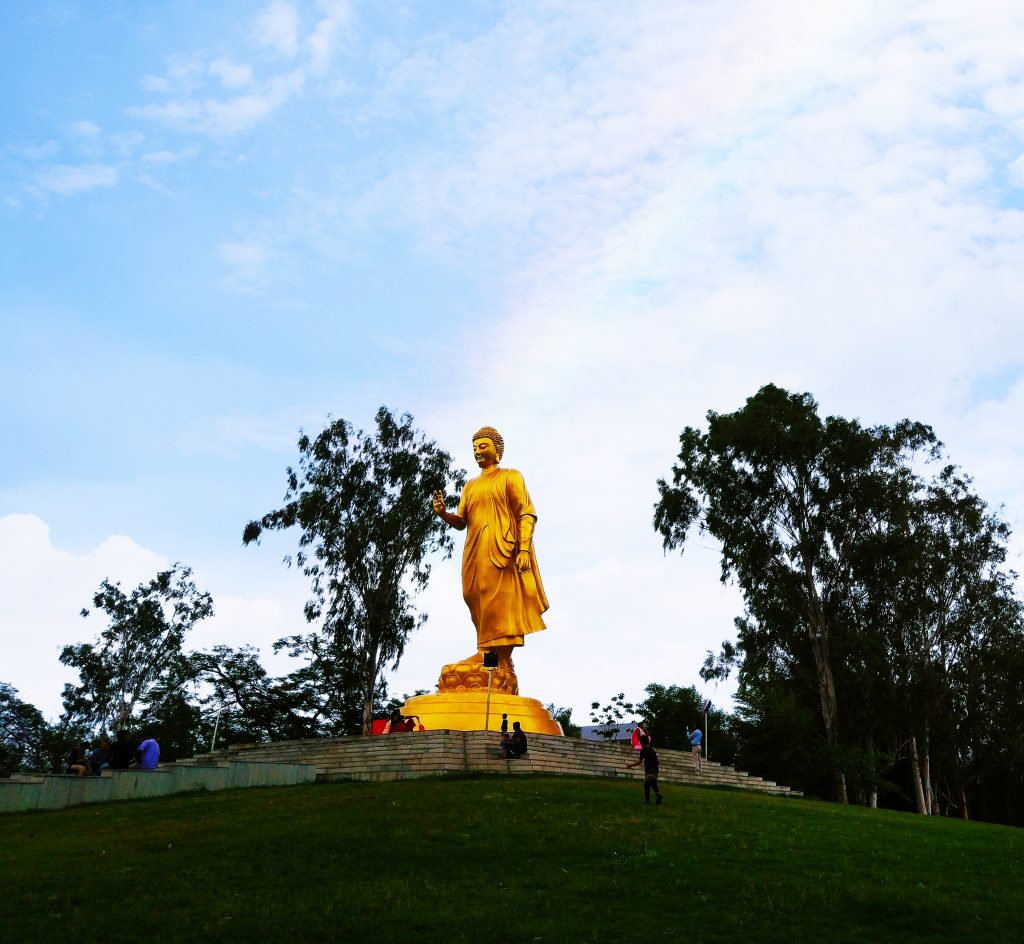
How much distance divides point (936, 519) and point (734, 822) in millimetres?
21919

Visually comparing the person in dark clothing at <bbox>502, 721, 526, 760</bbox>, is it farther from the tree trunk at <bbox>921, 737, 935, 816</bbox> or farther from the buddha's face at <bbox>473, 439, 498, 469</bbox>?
the tree trunk at <bbox>921, 737, 935, 816</bbox>

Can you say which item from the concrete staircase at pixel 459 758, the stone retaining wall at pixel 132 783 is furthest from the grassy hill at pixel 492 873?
the concrete staircase at pixel 459 758

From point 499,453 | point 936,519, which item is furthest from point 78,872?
point 936,519

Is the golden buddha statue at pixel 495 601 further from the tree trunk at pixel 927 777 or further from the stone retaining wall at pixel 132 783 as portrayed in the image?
the tree trunk at pixel 927 777

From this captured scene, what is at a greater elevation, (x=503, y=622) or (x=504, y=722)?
(x=503, y=622)

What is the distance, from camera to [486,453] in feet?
87.8

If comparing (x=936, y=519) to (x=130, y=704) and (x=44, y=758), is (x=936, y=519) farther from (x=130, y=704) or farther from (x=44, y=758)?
→ (x=44, y=758)

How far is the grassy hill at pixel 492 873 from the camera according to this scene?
854 centimetres

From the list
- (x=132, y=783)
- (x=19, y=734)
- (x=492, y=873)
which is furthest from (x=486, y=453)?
(x=19, y=734)

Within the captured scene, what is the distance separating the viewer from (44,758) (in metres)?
38.8

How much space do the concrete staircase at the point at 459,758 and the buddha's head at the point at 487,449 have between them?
7.74 m

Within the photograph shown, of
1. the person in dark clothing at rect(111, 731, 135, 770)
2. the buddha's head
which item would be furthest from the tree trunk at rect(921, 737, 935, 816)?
the person in dark clothing at rect(111, 731, 135, 770)

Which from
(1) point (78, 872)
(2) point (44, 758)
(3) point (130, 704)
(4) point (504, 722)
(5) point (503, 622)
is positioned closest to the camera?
(1) point (78, 872)

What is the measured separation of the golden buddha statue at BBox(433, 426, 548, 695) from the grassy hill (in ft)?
28.0
